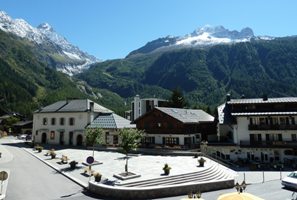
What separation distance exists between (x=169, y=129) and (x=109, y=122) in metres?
13.0

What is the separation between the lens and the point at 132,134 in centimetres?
3189

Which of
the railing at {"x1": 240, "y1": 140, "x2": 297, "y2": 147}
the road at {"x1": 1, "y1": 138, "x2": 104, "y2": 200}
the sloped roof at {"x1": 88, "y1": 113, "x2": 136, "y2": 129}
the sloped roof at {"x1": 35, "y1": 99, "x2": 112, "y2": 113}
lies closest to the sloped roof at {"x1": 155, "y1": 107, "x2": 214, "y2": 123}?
the sloped roof at {"x1": 88, "y1": 113, "x2": 136, "y2": 129}

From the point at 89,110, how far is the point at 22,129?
59794 mm

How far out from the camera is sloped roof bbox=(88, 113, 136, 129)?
2285 inches

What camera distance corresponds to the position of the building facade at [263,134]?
4709 centimetres

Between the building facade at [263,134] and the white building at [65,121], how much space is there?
2606cm

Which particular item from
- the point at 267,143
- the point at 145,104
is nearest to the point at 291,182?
the point at 267,143

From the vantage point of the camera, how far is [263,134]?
4897 cm

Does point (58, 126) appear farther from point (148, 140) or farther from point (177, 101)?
point (177, 101)

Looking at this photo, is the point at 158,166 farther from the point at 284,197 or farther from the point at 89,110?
the point at 89,110

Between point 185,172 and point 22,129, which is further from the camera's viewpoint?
point 22,129

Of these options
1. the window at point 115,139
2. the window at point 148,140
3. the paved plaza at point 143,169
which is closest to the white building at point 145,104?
the window at point 115,139

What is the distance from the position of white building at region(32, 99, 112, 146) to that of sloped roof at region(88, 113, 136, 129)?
1.41 metres

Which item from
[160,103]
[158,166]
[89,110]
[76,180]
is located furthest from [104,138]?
[160,103]
